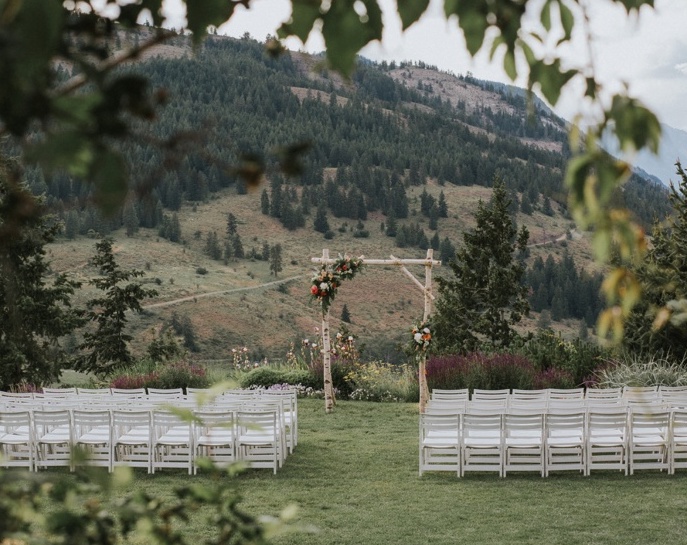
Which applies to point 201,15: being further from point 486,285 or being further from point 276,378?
point 486,285

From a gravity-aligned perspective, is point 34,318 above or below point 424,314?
below

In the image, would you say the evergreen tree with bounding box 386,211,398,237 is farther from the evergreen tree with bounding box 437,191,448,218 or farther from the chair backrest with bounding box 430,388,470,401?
the chair backrest with bounding box 430,388,470,401

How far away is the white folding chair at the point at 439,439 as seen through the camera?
32.3ft

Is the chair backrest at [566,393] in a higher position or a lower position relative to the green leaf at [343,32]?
lower

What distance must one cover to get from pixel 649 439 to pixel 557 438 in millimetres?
1100

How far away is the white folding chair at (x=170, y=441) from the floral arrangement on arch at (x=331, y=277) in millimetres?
4502

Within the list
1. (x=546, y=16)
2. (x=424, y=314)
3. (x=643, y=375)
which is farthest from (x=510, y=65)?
(x=643, y=375)

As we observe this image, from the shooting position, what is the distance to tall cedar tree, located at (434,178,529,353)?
1088 inches

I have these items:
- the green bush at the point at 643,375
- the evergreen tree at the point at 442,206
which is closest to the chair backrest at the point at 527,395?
the green bush at the point at 643,375

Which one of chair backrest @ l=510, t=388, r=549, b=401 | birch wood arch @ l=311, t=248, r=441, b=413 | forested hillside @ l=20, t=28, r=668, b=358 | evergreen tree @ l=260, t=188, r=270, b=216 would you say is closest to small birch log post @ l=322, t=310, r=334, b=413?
birch wood arch @ l=311, t=248, r=441, b=413

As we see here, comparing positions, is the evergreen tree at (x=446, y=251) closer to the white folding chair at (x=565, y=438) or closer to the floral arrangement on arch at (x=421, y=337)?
→ the floral arrangement on arch at (x=421, y=337)

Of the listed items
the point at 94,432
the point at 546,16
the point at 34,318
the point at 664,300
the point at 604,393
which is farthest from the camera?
the point at 34,318

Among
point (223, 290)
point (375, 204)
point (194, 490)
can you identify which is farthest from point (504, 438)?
point (375, 204)

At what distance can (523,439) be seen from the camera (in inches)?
400
